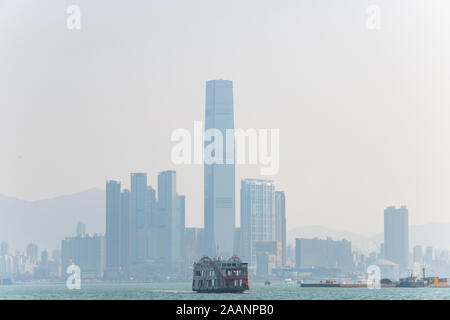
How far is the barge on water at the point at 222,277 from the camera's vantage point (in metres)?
105

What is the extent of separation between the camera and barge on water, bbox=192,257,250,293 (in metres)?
105

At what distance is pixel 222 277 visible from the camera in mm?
105000

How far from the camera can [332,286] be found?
178m
